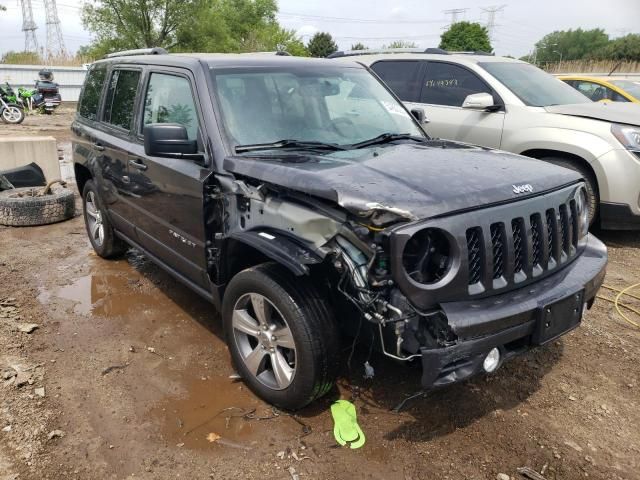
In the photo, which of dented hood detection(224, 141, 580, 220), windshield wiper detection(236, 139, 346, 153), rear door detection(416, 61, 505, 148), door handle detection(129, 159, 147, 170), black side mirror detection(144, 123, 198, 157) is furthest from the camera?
rear door detection(416, 61, 505, 148)

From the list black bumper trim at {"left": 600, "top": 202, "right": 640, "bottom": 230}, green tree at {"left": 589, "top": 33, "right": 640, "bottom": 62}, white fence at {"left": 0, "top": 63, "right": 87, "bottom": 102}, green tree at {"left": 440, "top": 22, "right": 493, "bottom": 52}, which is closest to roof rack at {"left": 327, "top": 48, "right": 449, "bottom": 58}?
black bumper trim at {"left": 600, "top": 202, "right": 640, "bottom": 230}

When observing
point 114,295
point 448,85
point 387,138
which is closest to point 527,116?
point 448,85

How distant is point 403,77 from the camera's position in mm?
7242

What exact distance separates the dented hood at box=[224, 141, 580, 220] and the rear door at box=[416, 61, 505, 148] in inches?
126

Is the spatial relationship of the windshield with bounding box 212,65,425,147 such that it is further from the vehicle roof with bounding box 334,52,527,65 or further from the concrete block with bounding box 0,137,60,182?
the concrete block with bounding box 0,137,60,182

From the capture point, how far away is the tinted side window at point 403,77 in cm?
714

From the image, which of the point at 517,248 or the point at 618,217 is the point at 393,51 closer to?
the point at 618,217

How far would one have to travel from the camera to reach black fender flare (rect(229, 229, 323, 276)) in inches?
99.7

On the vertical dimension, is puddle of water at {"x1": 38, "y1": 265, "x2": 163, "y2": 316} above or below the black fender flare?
below

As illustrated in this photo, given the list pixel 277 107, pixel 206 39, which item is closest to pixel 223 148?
pixel 277 107

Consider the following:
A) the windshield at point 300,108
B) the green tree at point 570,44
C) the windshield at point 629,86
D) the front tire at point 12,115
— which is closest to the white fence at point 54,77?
the front tire at point 12,115

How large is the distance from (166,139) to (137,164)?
3.37ft

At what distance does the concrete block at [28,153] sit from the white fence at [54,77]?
19354 millimetres

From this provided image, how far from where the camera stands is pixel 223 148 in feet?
10.5
